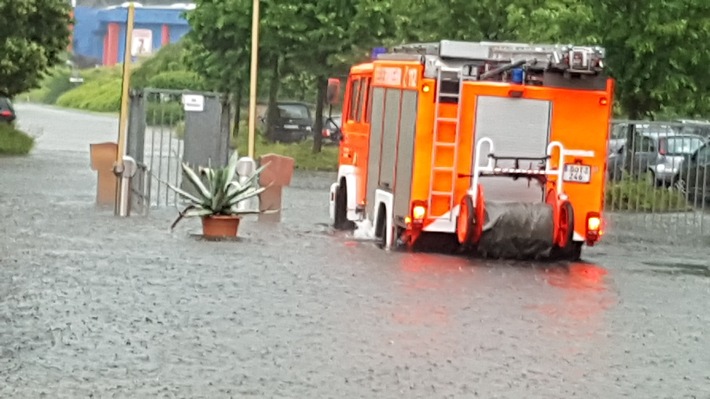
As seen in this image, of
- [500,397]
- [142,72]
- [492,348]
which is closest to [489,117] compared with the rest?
[492,348]

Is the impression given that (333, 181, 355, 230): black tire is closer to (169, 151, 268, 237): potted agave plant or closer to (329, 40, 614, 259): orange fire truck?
(169, 151, 268, 237): potted agave plant

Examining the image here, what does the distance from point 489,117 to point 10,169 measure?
20629 millimetres

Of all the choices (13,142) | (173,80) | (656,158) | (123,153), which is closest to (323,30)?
(13,142)

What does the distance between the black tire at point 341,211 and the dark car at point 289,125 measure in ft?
96.4

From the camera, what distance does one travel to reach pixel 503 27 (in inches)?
1506

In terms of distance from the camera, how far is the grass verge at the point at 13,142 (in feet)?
158

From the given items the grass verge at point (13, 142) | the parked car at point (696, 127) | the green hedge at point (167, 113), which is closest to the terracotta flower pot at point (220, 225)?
the green hedge at point (167, 113)

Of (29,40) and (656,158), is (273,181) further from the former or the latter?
(29,40)

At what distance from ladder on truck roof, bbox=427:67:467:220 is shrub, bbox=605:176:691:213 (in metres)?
8.42

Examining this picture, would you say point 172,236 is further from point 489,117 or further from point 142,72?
point 142,72

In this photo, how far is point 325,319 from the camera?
14.3 m

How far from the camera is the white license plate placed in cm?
2106

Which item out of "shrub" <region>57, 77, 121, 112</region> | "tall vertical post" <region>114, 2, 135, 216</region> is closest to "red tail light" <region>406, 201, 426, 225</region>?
"tall vertical post" <region>114, 2, 135, 216</region>

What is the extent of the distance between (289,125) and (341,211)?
99.8ft
